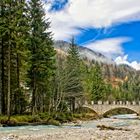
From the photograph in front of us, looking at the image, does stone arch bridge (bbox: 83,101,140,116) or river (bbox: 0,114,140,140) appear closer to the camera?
river (bbox: 0,114,140,140)

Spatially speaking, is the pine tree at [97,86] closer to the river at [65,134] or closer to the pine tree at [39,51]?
the pine tree at [39,51]

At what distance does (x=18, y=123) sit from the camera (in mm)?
42125

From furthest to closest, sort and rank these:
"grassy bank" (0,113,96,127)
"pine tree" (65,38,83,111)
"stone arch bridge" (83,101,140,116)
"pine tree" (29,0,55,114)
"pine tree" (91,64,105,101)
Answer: "pine tree" (91,64,105,101)
"stone arch bridge" (83,101,140,116)
"pine tree" (65,38,83,111)
"pine tree" (29,0,55,114)
"grassy bank" (0,113,96,127)

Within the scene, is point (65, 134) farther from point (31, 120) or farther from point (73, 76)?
point (73, 76)

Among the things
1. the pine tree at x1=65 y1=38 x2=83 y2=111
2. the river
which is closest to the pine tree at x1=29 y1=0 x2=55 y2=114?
the pine tree at x1=65 y1=38 x2=83 y2=111

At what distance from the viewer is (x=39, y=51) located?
182 feet

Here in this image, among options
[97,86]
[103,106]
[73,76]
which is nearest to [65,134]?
[73,76]

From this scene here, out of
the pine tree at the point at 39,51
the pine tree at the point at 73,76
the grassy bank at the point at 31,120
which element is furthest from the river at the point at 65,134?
the pine tree at the point at 73,76

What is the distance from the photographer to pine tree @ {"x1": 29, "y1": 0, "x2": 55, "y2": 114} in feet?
181

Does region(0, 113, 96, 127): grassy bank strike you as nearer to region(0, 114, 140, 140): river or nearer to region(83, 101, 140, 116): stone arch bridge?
region(0, 114, 140, 140): river

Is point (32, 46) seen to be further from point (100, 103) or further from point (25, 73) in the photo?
point (100, 103)

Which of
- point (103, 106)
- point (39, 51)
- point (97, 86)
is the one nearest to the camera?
point (39, 51)

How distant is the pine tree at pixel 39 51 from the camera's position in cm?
5516

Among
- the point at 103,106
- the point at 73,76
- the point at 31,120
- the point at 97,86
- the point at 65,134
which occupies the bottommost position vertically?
the point at 65,134
